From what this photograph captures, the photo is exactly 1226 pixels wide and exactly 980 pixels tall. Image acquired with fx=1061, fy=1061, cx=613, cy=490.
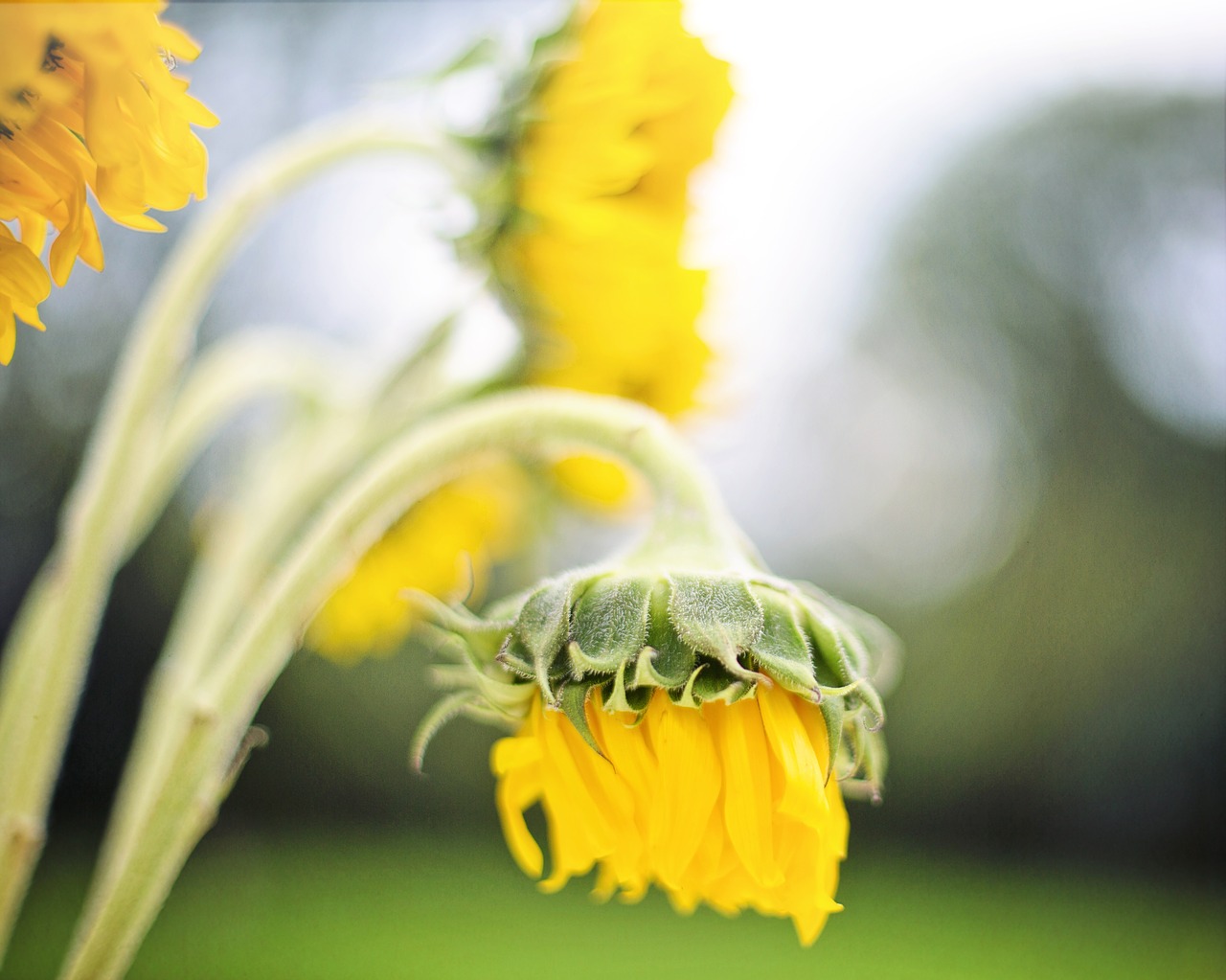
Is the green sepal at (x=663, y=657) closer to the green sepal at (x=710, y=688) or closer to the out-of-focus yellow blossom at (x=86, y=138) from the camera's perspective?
the green sepal at (x=710, y=688)

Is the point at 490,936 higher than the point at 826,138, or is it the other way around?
the point at 826,138

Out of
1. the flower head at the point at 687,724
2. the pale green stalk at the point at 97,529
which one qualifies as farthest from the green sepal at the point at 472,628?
the pale green stalk at the point at 97,529

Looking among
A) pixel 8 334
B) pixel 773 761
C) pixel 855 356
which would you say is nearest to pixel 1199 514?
pixel 855 356

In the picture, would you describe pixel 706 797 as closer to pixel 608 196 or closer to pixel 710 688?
pixel 710 688

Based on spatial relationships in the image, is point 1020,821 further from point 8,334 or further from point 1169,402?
point 8,334

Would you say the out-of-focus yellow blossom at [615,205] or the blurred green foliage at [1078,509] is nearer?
the out-of-focus yellow blossom at [615,205]

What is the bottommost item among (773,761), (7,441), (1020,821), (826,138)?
(773,761)
